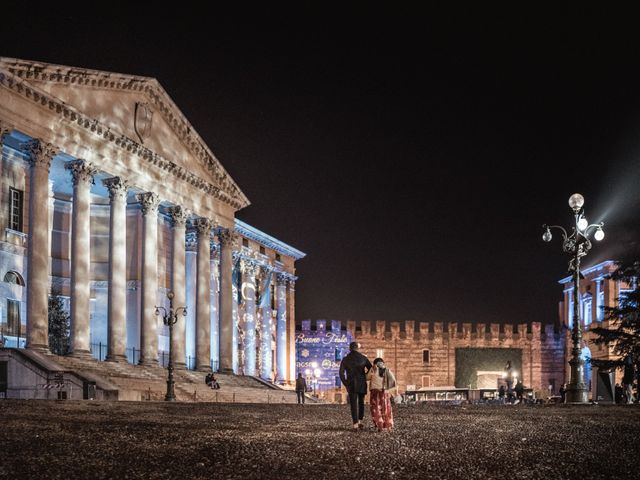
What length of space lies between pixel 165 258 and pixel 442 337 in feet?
119

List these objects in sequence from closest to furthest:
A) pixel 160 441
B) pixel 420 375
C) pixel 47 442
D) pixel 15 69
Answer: pixel 47 442 → pixel 160 441 → pixel 15 69 → pixel 420 375

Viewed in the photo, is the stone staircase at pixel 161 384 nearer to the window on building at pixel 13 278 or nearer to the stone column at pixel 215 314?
the stone column at pixel 215 314

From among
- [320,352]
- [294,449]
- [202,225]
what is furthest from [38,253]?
[320,352]

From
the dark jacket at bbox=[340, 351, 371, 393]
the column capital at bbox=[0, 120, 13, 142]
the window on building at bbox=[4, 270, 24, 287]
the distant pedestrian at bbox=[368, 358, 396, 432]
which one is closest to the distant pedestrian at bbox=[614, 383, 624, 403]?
the dark jacket at bbox=[340, 351, 371, 393]

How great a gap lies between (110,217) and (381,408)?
2236cm

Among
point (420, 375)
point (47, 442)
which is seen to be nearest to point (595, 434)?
point (47, 442)

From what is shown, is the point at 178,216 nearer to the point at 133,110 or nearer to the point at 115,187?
the point at 115,187

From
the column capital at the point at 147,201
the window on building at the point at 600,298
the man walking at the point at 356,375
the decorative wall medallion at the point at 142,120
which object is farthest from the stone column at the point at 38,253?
the window on building at the point at 600,298

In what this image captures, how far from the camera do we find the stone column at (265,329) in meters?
57.2

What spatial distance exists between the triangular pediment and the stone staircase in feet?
28.7

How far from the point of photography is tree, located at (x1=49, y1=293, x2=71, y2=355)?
34.6 metres

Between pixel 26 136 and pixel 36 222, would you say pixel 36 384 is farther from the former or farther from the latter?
pixel 26 136

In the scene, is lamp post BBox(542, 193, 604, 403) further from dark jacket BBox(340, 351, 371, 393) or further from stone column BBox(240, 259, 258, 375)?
stone column BBox(240, 259, 258, 375)

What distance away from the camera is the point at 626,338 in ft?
126
